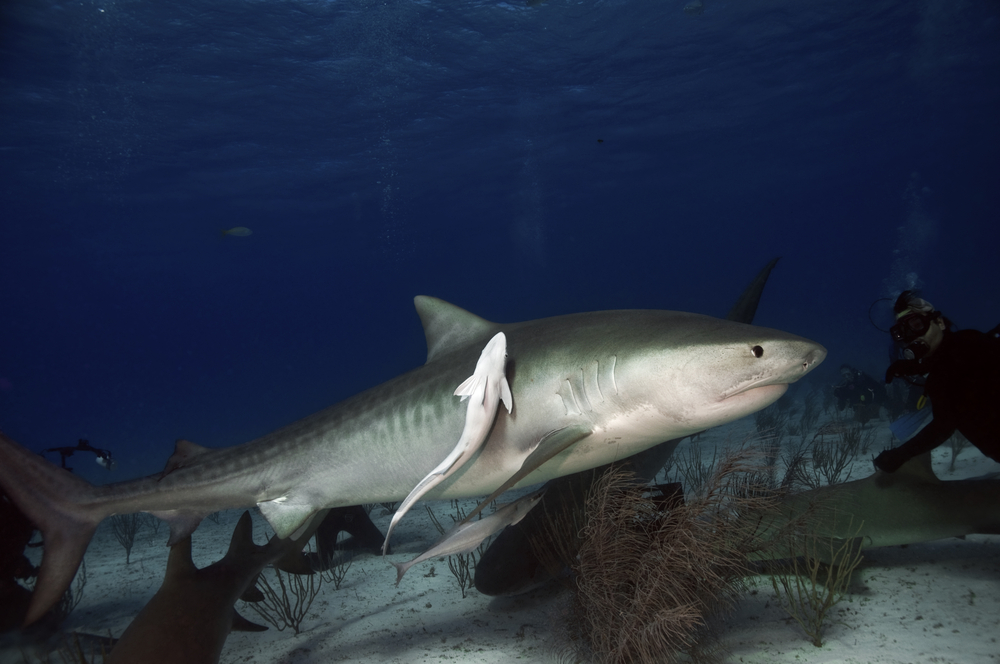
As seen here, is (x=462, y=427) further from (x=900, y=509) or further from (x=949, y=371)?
(x=949, y=371)

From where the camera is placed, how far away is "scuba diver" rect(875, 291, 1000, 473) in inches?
132

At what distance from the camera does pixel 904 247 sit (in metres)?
138

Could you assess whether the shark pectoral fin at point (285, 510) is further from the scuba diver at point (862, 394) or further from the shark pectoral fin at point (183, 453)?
the scuba diver at point (862, 394)

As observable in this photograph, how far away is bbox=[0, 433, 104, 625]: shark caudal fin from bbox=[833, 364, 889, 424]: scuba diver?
12786 millimetres

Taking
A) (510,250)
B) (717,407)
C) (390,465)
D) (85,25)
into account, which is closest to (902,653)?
(717,407)

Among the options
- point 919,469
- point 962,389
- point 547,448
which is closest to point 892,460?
point 919,469

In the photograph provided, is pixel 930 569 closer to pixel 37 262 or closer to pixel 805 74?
pixel 805 74

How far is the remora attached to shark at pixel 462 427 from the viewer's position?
2.33 metres

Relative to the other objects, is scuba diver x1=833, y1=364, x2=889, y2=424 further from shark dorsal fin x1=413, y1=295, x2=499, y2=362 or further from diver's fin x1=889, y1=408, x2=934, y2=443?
shark dorsal fin x1=413, y1=295, x2=499, y2=362

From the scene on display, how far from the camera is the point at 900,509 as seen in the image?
3564 millimetres

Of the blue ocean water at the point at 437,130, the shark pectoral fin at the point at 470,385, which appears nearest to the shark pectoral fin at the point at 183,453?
the shark pectoral fin at the point at 470,385

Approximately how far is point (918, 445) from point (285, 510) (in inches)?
181

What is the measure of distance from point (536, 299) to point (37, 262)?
117m


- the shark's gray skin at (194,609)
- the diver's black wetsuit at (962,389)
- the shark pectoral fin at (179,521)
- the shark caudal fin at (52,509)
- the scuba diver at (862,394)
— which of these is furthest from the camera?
the scuba diver at (862,394)
